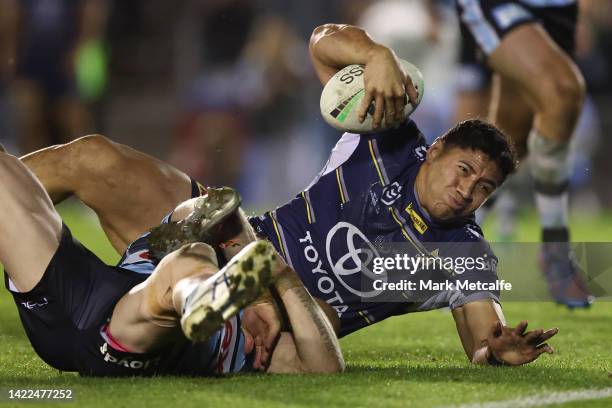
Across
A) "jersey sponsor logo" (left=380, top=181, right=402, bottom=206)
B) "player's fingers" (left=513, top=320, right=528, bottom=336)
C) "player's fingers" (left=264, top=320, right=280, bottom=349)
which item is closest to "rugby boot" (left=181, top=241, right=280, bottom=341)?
"player's fingers" (left=264, top=320, right=280, bottom=349)

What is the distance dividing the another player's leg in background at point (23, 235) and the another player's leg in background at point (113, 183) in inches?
45.2

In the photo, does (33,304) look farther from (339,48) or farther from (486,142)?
(486,142)

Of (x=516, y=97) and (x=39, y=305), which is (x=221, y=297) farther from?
(x=516, y=97)

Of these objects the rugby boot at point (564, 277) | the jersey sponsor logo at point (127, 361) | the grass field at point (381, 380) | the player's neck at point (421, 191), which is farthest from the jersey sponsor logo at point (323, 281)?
the rugby boot at point (564, 277)

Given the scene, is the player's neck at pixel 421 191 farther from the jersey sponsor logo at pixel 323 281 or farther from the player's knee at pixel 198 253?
the player's knee at pixel 198 253

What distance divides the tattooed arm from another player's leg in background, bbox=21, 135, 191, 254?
3.63 feet

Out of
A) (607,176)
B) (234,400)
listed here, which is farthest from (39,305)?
(607,176)

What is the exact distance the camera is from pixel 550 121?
7.54 metres

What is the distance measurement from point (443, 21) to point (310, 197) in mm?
8815

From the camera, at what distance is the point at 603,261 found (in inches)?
300

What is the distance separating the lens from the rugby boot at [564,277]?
764cm

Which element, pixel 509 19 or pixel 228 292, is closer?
pixel 228 292

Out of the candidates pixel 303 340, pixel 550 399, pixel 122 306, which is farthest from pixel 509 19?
pixel 122 306

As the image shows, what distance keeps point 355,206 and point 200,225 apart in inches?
37.9
